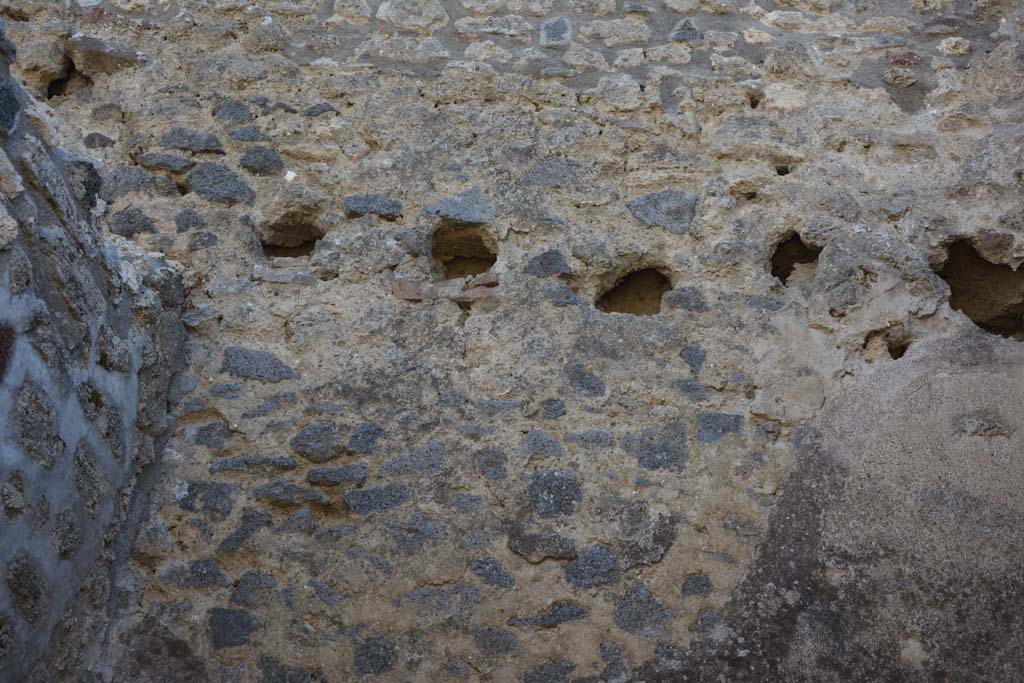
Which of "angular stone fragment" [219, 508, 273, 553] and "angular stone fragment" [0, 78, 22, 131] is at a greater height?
"angular stone fragment" [0, 78, 22, 131]

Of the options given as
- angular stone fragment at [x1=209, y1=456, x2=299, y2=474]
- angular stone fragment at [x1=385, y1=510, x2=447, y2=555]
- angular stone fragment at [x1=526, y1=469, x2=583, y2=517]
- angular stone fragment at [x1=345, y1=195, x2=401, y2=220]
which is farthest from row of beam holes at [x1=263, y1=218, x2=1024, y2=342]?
angular stone fragment at [x1=385, y1=510, x2=447, y2=555]

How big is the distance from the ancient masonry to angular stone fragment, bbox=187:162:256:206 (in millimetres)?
16

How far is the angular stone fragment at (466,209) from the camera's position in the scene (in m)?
3.45

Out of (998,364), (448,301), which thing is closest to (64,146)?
(448,301)

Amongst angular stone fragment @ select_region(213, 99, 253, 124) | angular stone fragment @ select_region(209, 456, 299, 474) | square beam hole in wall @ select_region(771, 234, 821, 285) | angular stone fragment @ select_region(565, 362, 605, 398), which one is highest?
angular stone fragment @ select_region(213, 99, 253, 124)

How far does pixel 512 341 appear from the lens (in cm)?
323

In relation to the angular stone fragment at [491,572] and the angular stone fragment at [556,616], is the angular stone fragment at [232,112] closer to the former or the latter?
the angular stone fragment at [491,572]

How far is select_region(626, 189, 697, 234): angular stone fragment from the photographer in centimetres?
344

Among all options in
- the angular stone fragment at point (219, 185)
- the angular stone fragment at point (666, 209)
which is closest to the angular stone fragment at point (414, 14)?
the angular stone fragment at point (219, 185)

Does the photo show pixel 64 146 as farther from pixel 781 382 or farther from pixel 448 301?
pixel 781 382

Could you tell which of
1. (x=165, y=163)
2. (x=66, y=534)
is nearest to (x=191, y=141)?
(x=165, y=163)

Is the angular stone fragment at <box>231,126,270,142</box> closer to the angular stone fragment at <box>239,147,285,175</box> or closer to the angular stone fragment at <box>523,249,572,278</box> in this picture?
the angular stone fragment at <box>239,147,285,175</box>

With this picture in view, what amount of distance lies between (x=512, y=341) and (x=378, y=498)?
0.59 meters

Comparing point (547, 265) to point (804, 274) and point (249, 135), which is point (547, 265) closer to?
point (804, 274)
